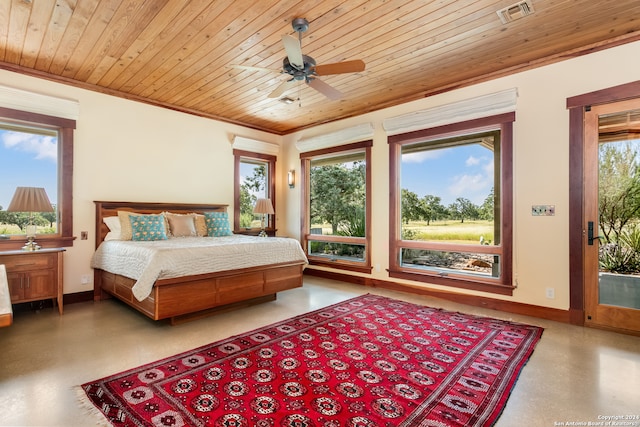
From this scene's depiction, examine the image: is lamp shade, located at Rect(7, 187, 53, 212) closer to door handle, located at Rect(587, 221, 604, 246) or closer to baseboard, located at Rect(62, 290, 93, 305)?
baseboard, located at Rect(62, 290, 93, 305)

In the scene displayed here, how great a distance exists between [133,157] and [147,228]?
1207 mm

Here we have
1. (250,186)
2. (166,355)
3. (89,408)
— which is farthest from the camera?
(250,186)

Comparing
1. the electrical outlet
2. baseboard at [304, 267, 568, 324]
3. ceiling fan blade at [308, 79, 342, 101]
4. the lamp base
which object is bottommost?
baseboard at [304, 267, 568, 324]

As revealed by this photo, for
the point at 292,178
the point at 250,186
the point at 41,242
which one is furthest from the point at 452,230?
the point at 41,242

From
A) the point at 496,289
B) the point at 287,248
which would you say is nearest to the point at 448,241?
the point at 496,289

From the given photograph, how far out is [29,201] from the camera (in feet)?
10.8

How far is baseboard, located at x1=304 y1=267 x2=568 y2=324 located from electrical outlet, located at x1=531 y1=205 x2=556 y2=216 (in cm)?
105

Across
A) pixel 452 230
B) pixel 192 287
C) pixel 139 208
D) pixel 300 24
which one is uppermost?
pixel 300 24

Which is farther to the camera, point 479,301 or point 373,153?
point 373,153

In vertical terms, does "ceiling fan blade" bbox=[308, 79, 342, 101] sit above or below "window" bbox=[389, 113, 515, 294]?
above

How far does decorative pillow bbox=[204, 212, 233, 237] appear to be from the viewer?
15.8 feet

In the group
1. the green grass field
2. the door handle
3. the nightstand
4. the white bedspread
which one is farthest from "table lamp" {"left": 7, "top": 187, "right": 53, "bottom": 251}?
the door handle

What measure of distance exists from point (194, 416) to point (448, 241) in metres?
3.66

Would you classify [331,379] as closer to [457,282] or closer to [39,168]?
[457,282]
